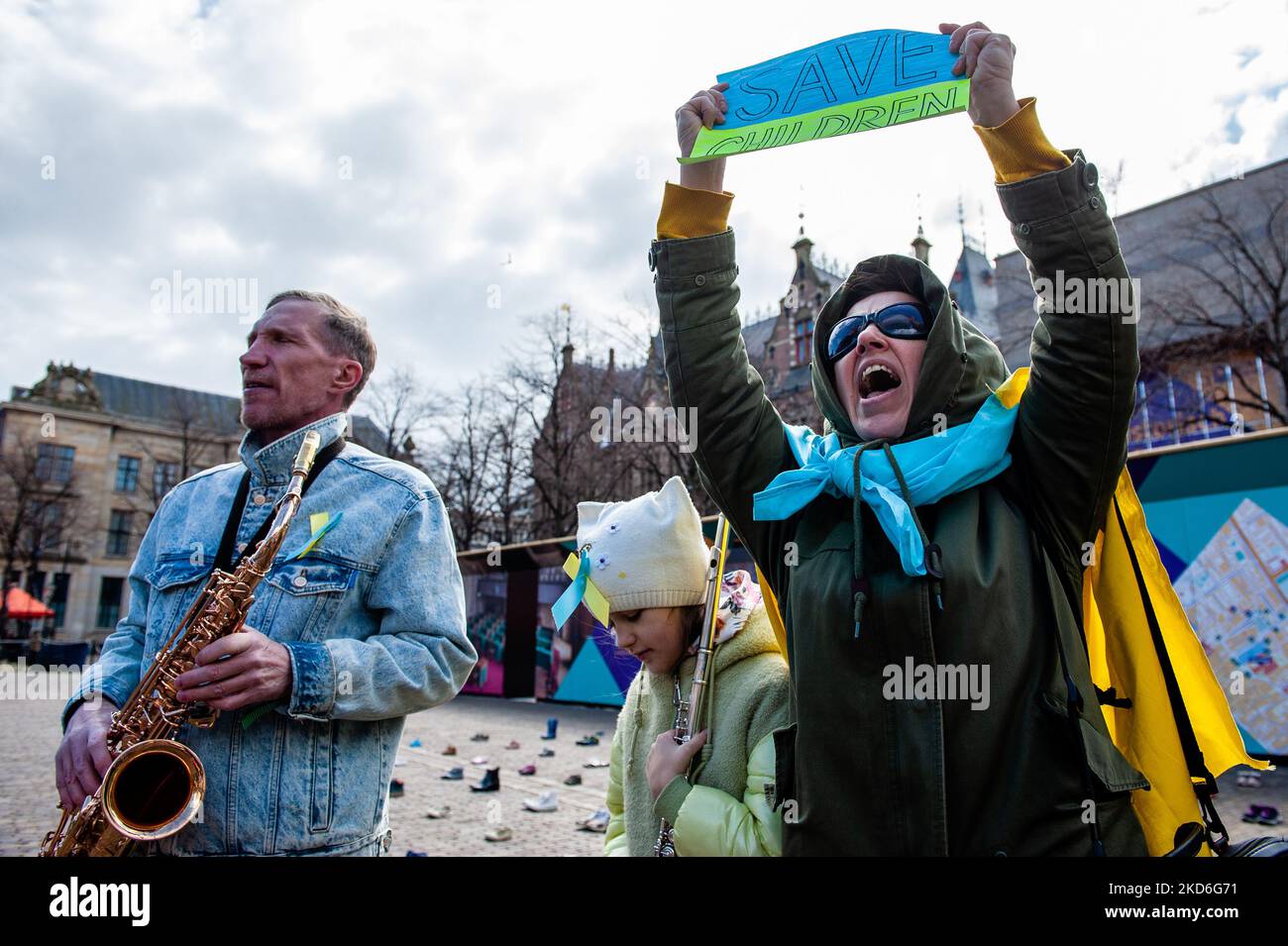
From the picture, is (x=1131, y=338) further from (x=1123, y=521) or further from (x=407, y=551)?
(x=407, y=551)

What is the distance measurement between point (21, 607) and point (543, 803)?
33982 millimetres

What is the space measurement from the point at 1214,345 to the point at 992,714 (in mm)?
29396

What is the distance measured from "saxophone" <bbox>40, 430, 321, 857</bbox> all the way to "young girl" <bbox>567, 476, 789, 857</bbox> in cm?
102

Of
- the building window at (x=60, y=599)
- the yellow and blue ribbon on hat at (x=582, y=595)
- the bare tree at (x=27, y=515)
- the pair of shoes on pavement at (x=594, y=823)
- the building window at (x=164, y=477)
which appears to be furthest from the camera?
the building window at (x=60, y=599)

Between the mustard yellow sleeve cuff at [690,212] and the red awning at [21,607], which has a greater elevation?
the mustard yellow sleeve cuff at [690,212]

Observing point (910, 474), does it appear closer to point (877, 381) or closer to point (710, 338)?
point (877, 381)

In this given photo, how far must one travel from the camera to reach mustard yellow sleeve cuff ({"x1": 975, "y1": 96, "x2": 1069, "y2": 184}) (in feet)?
5.82

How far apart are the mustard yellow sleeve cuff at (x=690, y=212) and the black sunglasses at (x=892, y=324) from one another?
438 mm

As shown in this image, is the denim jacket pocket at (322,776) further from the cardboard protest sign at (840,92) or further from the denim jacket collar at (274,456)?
the cardboard protest sign at (840,92)

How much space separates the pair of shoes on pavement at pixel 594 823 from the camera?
275 inches

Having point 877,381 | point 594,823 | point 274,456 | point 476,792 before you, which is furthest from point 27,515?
point 877,381

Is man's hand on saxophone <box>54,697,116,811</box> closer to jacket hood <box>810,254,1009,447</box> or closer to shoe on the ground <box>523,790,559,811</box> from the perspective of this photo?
jacket hood <box>810,254,1009,447</box>

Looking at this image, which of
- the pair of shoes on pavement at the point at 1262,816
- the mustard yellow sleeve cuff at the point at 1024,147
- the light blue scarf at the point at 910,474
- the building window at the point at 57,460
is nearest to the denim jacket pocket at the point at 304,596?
the light blue scarf at the point at 910,474

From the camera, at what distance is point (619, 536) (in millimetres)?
2463
